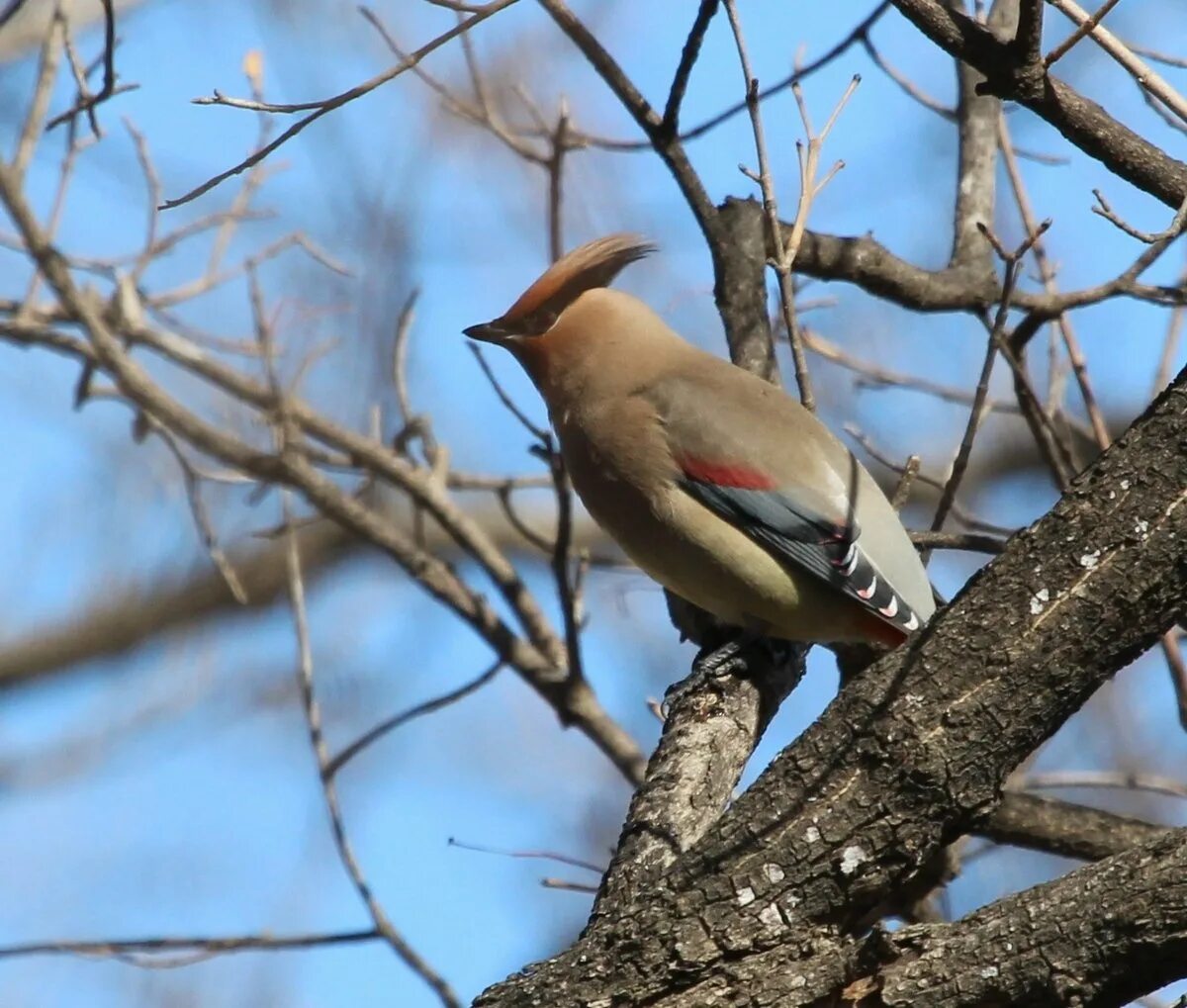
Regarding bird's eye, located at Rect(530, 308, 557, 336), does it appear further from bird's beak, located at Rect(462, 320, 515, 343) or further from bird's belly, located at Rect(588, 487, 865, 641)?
bird's belly, located at Rect(588, 487, 865, 641)

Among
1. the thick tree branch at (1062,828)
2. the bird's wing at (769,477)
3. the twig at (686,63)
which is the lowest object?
the thick tree branch at (1062,828)

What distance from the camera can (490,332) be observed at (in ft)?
14.8

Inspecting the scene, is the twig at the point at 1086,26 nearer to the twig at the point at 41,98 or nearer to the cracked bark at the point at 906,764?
the cracked bark at the point at 906,764

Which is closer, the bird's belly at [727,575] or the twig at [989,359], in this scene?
the twig at [989,359]

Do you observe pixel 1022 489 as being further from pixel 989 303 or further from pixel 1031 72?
pixel 1031 72

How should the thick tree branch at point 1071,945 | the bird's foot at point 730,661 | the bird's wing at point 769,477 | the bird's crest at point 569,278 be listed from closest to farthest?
the thick tree branch at point 1071,945
the bird's foot at point 730,661
the bird's wing at point 769,477
the bird's crest at point 569,278

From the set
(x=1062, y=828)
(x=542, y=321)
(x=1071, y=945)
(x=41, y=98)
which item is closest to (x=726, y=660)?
Answer: (x=1062, y=828)

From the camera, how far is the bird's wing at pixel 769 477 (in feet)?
13.1

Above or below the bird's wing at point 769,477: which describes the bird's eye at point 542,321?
above

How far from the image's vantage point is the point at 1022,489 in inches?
336

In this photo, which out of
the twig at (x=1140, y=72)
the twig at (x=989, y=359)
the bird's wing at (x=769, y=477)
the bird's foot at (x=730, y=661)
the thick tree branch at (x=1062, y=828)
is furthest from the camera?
the bird's wing at (x=769, y=477)

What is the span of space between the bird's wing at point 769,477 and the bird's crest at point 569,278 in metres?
0.44

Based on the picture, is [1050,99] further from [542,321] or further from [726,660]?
[542,321]

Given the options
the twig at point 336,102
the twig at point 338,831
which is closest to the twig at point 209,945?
the twig at point 338,831
